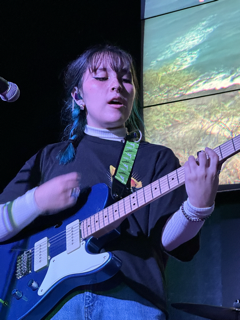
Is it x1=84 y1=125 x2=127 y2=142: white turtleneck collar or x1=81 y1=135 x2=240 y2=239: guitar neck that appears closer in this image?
x1=81 y1=135 x2=240 y2=239: guitar neck

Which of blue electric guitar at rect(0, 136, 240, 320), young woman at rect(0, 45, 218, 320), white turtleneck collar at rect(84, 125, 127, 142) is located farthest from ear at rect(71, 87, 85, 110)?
blue electric guitar at rect(0, 136, 240, 320)

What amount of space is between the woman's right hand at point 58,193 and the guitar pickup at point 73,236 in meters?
0.08

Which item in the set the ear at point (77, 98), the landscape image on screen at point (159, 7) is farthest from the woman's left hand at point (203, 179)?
the landscape image on screen at point (159, 7)

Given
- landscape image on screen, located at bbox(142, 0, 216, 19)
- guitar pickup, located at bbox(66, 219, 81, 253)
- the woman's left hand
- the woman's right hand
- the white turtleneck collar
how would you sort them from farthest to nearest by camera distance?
landscape image on screen, located at bbox(142, 0, 216, 19) → the white turtleneck collar → the woman's right hand → guitar pickup, located at bbox(66, 219, 81, 253) → the woman's left hand

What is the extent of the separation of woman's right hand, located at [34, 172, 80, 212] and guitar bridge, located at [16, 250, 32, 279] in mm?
157

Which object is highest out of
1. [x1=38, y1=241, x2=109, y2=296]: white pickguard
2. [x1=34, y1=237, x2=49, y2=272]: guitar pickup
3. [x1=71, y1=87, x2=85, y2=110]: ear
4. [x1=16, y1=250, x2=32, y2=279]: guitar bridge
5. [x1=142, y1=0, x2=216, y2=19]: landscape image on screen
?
[x1=142, y1=0, x2=216, y2=19]: landscape image on screen

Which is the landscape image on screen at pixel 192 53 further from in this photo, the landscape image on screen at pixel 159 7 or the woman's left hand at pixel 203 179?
the woman's left hand at pixel 203 179

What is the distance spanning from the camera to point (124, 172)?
3.88ft

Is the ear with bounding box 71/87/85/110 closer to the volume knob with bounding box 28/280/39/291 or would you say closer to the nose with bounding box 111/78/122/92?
the nose with bounding box 111/78/122/92

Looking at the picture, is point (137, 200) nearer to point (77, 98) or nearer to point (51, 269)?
point (51, 269)

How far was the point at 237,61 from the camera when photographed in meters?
1.57

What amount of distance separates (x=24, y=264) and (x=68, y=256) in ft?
0.62

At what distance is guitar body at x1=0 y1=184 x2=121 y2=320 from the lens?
0.97 meters

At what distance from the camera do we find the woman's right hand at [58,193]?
115 centimetres
